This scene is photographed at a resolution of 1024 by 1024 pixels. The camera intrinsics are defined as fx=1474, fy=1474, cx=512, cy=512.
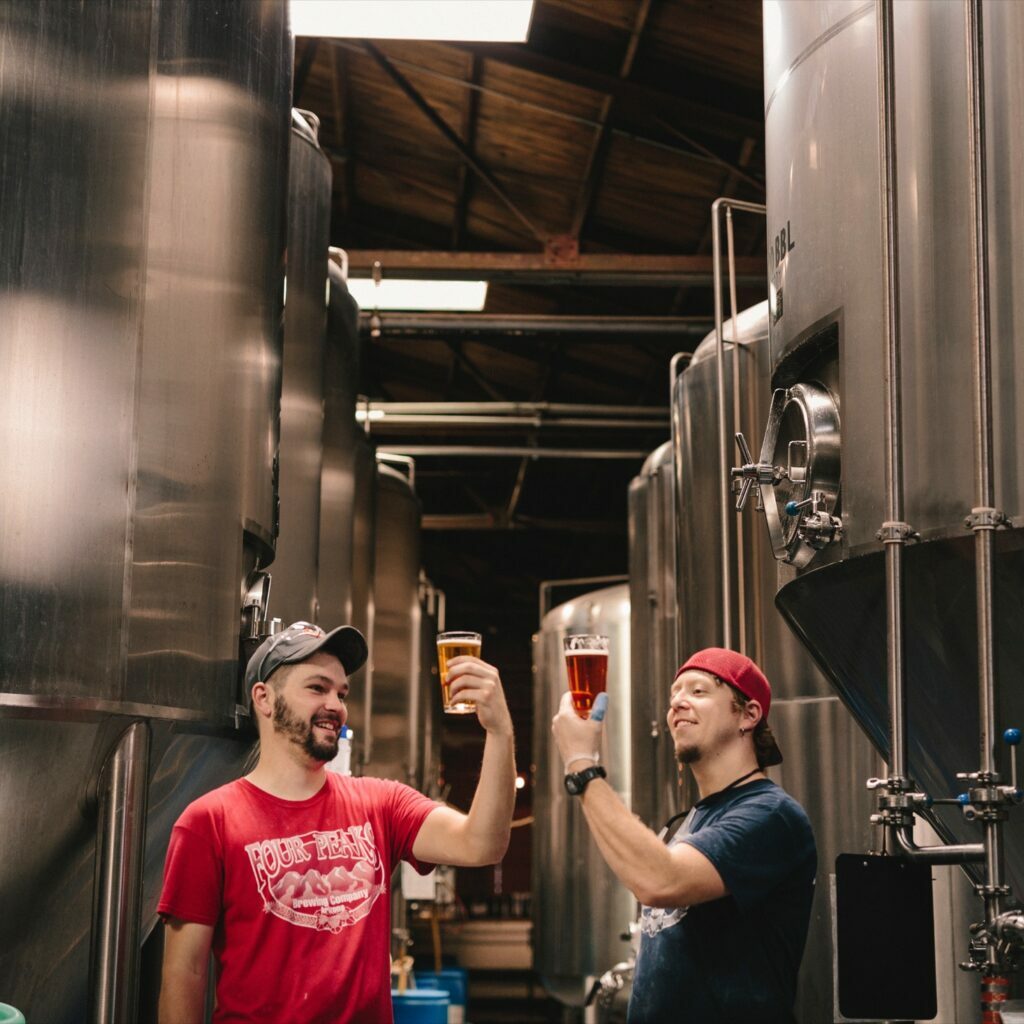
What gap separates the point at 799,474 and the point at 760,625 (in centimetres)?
238

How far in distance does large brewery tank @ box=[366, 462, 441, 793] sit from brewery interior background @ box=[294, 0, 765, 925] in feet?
4.98

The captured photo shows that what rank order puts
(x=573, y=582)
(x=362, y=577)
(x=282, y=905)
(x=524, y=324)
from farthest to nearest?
1. (x=573, y=582)
2. (x=524, y=324)
3. (x=362, y=577)
4. (x=282, y=905)

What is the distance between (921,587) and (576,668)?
767mm

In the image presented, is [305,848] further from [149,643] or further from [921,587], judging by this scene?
[921,587]

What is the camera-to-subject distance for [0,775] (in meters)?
2.83

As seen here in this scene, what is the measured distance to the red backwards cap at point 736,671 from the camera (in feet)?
11.9

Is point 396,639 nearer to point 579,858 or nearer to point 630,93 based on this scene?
point 579,858

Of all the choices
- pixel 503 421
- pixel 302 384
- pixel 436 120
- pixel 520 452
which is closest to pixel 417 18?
pixel 302 384

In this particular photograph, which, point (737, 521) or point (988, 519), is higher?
point (737, 521)

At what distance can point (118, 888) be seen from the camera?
3184mm

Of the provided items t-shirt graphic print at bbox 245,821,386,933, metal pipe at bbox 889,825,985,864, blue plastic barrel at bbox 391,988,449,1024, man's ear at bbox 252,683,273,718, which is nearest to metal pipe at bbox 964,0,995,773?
metal pipe at bbox 889,825,985,864

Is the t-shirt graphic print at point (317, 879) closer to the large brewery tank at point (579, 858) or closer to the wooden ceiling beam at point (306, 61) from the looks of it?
the wooden ceiling beam at point (306, 61)

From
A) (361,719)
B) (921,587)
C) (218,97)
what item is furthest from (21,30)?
(361,719)

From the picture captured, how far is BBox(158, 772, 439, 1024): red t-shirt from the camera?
2.96m
